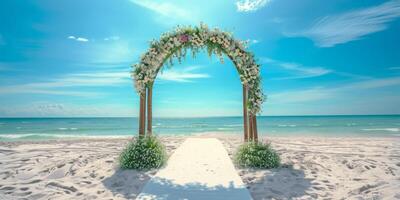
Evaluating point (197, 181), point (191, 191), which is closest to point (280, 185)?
point (197, 181)

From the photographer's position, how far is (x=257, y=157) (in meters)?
5.80

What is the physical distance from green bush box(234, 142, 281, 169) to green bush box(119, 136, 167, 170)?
1.94m

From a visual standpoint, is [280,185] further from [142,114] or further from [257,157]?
[142,114]

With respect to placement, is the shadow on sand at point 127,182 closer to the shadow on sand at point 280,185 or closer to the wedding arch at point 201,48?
the wedding arch at point 201,48

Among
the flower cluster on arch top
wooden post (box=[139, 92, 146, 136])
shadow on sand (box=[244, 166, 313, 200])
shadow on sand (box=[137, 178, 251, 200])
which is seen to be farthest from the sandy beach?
the flower cluster on arch top

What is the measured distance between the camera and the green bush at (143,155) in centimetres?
568

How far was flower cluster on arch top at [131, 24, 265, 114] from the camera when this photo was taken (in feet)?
19.3

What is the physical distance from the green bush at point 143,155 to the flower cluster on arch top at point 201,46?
126 cm

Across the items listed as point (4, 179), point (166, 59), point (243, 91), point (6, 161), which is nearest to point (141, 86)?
point (166, 59)

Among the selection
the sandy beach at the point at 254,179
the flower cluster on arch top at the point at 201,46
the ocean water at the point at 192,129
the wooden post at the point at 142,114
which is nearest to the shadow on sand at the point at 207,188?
the sandy beach at the point at 254,179

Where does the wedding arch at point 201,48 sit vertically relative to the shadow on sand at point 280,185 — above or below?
above

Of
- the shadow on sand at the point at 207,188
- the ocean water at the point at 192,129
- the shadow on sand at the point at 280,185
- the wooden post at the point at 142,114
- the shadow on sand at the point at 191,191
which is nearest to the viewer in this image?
the shadow on sand at the point at 191,191

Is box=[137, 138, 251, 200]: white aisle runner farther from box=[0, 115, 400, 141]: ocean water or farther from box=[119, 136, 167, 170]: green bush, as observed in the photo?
box=[0, 115, 400, 141]: ocean water

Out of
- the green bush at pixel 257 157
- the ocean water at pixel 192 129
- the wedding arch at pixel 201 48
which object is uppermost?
the wedding arch at pixel 201 48
